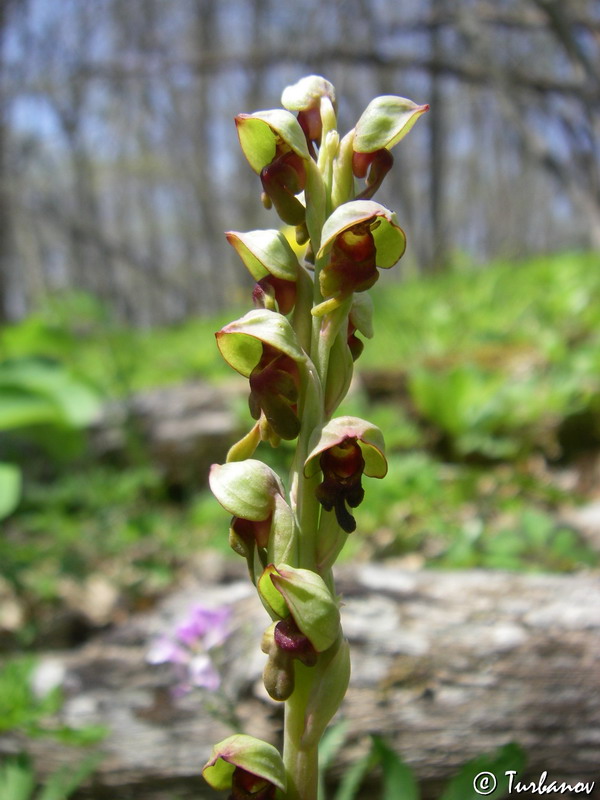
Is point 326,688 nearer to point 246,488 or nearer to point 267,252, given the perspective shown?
point 246,488

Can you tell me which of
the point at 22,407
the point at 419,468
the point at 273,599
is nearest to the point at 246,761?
the point at 273,599

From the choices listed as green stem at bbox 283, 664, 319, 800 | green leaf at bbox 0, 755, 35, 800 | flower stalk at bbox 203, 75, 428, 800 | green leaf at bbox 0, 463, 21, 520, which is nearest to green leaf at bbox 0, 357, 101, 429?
green leaf at bbox 0, 463, 21, 520

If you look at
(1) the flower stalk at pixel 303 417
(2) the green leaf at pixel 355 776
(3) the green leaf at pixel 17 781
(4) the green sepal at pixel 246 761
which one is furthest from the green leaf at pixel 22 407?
(4) the green sepal at pixel 246 761

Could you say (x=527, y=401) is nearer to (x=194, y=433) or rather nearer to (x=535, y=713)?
(x=194, y=433)

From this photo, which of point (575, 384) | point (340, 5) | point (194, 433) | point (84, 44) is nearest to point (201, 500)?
point (194, 433)

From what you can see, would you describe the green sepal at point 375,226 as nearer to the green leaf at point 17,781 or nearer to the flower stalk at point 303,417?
the flower stalk at point 303,417
